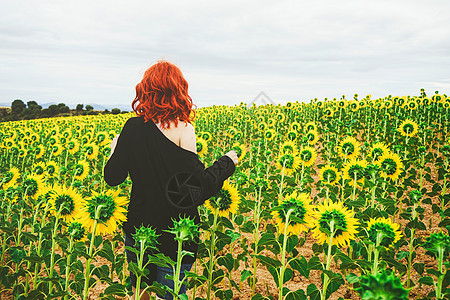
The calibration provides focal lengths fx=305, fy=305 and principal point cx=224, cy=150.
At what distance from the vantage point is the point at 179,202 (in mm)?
2301

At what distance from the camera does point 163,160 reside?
2.27 meters

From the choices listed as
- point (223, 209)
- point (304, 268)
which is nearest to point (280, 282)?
point (304, 268)

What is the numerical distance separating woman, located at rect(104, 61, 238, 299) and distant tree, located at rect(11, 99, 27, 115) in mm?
48047

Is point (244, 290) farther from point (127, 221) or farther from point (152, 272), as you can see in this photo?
point (127, 221)

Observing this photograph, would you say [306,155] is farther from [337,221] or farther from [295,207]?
[337,221]

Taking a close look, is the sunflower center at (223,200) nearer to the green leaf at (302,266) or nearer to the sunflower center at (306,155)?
the green leaf at (302,266)

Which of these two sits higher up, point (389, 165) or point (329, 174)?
point (389, 165)

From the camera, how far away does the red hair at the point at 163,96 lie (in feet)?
7.50

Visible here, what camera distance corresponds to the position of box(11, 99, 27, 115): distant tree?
42.5 m

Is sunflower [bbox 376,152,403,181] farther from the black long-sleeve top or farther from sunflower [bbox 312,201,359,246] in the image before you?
the black long-sleeve top

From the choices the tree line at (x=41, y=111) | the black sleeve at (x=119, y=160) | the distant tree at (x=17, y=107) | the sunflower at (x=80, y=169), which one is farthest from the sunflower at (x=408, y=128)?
the distant tree at (x=17, y=107)

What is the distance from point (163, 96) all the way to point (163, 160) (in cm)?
48

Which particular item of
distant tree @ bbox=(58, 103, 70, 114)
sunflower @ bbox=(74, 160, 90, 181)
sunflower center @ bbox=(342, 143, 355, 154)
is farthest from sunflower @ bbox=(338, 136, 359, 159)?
distant tree @ bbox=(58, 103, 70, 114)

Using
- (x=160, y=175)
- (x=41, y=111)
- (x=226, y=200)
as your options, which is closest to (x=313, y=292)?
(x=226, y=200)
